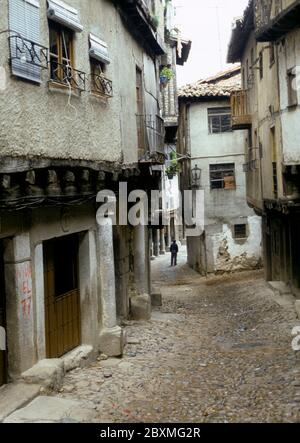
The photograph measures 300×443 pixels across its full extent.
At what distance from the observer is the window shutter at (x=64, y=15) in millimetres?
8852

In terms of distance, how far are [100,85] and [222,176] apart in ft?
55.7

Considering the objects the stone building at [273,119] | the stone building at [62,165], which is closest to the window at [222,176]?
the stone building at [273,119]

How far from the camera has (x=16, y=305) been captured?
7855mm

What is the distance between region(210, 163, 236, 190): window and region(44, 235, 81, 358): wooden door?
58.0ft

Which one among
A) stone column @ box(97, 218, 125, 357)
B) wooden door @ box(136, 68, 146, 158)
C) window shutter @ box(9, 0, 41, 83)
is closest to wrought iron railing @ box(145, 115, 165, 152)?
wooden door @ box(136, 68, 146, 158)

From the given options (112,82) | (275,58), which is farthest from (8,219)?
(275,58)

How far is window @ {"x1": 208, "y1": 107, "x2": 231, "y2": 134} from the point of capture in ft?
88.7

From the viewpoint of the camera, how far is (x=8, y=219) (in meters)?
7.66

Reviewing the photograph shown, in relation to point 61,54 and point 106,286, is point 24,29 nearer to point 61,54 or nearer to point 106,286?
point 61,54

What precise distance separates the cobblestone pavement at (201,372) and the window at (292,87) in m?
5.68

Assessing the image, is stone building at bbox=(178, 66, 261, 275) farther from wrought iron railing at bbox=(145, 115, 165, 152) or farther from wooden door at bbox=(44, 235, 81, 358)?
A: wooden door at bbox=(44, 235, 81, 358)

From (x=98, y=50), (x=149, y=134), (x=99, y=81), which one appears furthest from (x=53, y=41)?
A: (x=149, y=134)

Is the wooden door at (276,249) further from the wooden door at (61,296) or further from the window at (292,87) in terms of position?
the wooden door at (61,296)

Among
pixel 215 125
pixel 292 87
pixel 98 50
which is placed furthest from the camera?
pixel 215 125
